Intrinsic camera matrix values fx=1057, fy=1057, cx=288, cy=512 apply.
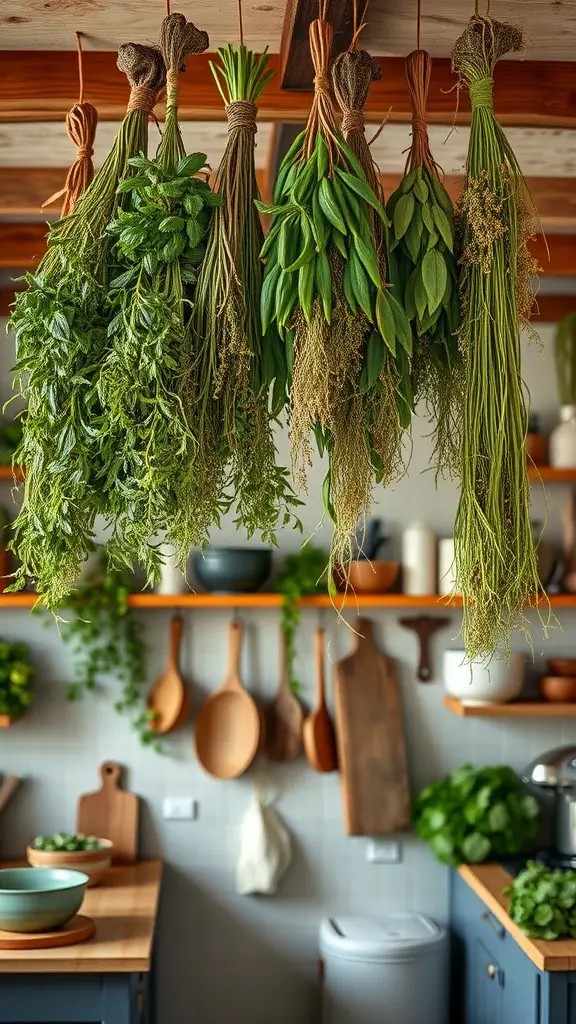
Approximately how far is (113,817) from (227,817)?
1.30ft

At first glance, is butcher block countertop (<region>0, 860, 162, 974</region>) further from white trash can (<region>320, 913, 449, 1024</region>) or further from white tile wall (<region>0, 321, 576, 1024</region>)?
white trash can (<region>320, 913, 449, 1024</region>)

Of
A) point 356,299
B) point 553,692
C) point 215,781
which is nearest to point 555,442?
point 553,692

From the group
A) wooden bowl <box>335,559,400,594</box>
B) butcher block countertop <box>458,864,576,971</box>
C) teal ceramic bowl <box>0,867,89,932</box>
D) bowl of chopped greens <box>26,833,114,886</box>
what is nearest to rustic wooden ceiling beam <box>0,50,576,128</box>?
wooden bowl <box>335,559,400,594</box>

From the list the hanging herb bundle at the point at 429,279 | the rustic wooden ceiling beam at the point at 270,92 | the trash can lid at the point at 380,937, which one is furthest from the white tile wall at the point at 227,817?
the hanging herb bundle at the point at 429,279

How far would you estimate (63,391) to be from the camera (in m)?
1.23

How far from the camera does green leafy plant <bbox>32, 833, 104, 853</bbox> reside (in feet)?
10.9

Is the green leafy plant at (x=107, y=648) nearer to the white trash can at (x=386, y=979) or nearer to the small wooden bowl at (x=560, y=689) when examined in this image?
the white trash can at (x=386, y=979)

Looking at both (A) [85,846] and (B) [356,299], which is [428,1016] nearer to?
(A) [85,846]

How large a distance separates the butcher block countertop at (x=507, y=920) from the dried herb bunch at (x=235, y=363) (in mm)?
1771

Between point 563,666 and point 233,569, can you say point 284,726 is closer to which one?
point 233,569

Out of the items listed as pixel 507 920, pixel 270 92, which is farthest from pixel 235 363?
pixel 507 920

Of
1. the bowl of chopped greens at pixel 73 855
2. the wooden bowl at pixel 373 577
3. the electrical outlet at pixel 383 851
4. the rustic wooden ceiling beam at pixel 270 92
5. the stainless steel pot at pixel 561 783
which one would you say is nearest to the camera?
the rustic wooden ceiling beam at pixel 270 92

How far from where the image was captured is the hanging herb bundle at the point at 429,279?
1254mm

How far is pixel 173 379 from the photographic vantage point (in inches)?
47.8
